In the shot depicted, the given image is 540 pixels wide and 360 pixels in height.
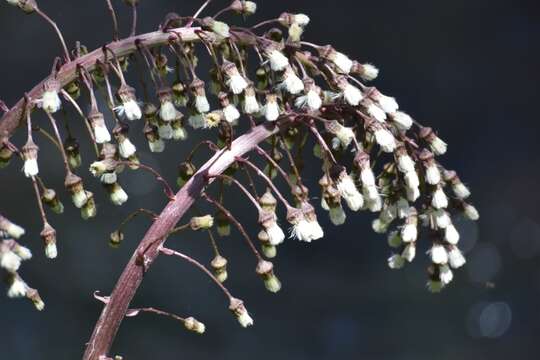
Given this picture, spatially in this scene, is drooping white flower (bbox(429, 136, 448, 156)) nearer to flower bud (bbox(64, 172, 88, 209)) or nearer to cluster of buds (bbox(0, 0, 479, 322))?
cluster of buds (bbox(0, 0, 479, 322))

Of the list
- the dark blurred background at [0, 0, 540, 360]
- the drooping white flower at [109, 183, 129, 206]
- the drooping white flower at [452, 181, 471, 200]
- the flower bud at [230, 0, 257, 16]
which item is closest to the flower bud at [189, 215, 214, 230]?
the drooping white flower at [109, 183, 129, 206]

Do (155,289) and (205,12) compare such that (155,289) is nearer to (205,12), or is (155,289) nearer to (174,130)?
(205,12)

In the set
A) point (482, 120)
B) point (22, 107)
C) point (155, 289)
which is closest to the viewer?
point (22, 107)

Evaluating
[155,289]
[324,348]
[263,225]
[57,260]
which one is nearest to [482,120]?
[324,348]

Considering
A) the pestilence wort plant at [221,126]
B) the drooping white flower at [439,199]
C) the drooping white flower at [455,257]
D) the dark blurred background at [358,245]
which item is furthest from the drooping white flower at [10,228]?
the dark blurred background at [358,245]

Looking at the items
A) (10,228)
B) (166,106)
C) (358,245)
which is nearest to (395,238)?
(166,106)

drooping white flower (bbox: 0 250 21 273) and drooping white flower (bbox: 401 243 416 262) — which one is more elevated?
drooping white flower (bbox: 401 243 416 262)
